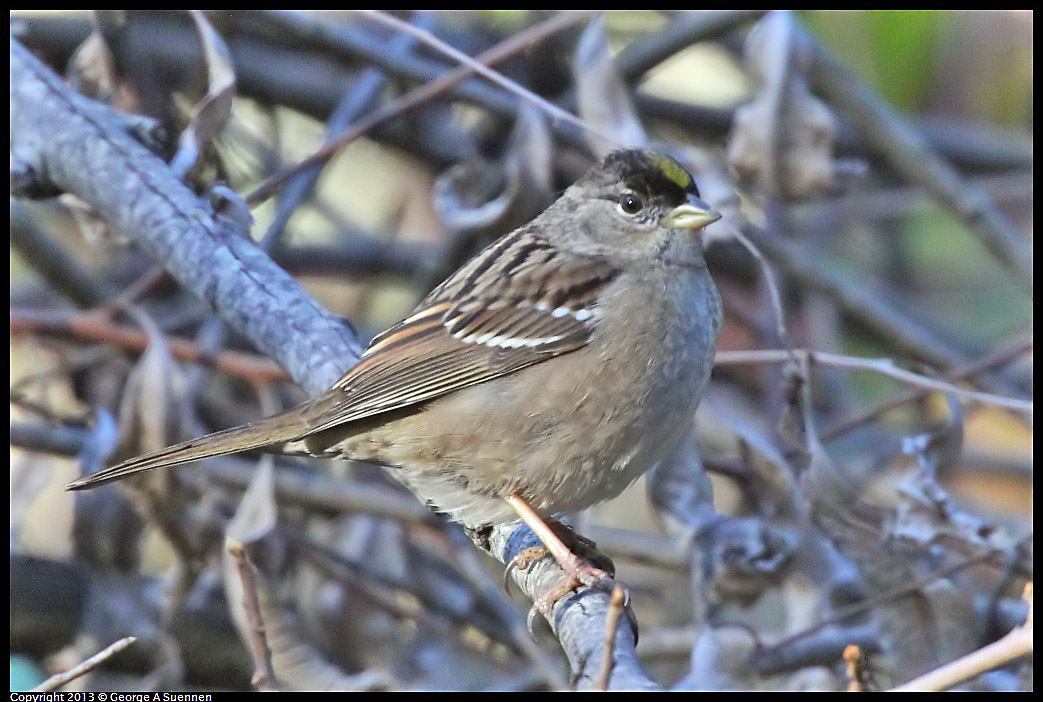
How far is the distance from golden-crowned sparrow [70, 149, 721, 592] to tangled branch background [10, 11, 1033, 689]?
141mm

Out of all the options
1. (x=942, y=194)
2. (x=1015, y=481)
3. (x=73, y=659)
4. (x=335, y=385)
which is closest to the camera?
(x=335, y=385)

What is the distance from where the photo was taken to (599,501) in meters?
2.38

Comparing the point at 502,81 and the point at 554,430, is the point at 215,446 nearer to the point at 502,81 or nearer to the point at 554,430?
the point at 554,430

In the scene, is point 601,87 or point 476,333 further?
point 601,87

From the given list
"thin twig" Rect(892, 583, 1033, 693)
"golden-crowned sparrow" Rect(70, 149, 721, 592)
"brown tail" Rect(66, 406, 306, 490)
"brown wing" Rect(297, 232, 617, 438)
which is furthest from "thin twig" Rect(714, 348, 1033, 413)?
"thin twig" Rect(892, 583, 1033, 693)

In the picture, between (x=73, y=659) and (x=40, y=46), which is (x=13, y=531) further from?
(x=40, y=46)

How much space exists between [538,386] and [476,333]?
209mm

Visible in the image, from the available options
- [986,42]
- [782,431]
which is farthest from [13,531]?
[986,42]

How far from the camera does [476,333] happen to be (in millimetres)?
2457

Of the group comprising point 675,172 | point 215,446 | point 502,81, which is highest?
point 502,81

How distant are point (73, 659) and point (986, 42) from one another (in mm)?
4390

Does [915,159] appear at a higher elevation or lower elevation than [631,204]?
higher

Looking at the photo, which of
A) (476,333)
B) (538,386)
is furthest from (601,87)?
(538,386)

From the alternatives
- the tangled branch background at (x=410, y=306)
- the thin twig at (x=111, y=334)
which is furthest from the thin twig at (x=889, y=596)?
the thin twig at (x=111, y=334)
